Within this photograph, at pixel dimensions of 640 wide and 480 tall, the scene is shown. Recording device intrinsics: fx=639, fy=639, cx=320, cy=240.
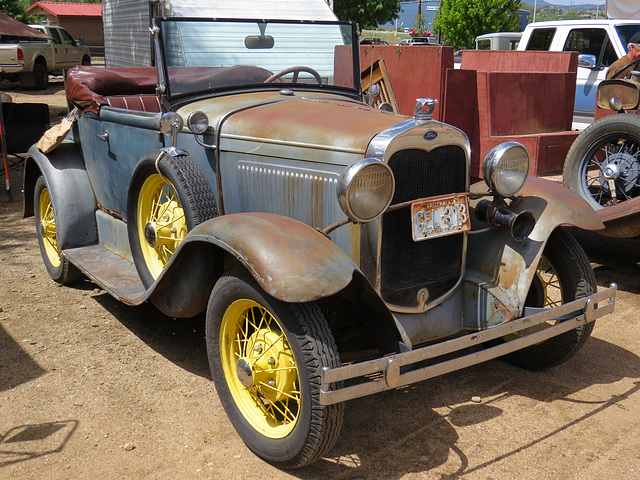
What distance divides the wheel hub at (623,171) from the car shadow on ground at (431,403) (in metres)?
1.61

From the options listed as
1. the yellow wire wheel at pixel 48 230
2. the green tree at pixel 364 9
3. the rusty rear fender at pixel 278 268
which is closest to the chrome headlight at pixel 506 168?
the rusty rear fender at pixel 278 268

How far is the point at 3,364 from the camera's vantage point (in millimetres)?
3633

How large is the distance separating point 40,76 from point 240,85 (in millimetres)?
17318

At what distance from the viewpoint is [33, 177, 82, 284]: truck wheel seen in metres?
4.79

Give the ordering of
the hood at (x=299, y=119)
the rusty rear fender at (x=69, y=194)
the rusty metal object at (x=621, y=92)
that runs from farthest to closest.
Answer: the rusty metal object at (x=621, y=92) < the rusty rear fender at (x=69, y=194) < the hood at (x=299, y=119)

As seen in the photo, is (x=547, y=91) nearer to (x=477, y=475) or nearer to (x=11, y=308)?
(x=477, y=475)

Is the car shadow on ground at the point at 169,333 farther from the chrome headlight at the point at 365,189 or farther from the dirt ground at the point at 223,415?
the chrome headlight at the point at 365,189

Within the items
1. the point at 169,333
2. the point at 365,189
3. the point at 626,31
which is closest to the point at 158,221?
the point at 169,333

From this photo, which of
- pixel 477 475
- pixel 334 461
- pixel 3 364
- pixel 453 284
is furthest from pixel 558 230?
pixel 3 364

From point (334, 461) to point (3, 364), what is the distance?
2.07 metres

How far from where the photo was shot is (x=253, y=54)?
12.7ft

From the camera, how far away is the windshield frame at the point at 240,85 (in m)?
3.69

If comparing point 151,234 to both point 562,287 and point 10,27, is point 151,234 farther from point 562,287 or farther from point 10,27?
point 10,27

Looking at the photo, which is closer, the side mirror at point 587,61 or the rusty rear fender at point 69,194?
the rusty rear fender at point 69,194
